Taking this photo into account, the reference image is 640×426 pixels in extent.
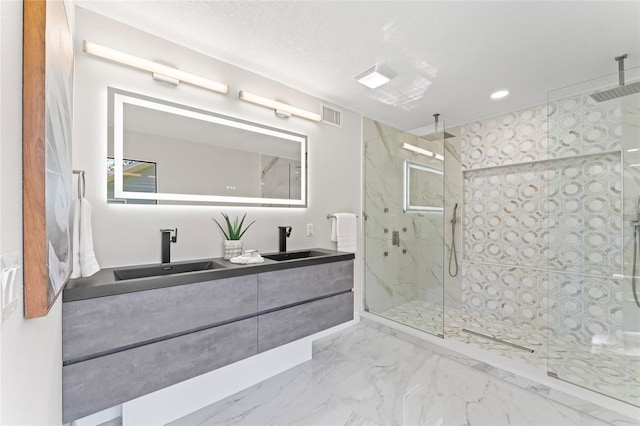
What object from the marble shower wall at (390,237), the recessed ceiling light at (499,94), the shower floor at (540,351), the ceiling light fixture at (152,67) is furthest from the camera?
the marble shower wall at (390,237)

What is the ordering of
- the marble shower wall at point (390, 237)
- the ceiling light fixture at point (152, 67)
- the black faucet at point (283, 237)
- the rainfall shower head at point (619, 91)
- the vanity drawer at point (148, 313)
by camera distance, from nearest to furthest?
the vanity drawer at point (148, 313)
the ceiling light fixture at point (152, 67)
the rainfall shower head at point (619, 91)
the black faucet at point (283, 237)
the marble shower wall at point (390, 237)

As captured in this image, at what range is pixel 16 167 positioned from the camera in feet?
1.90

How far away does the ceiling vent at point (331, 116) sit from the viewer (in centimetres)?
288

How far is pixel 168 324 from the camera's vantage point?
1.49 metres

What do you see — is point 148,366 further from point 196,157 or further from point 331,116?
point 331,116

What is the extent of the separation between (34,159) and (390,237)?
10.1 feet

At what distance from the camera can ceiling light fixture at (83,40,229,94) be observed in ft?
5.43

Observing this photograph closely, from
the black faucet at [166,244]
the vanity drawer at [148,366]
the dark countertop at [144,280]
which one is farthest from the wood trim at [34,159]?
the black faucet at [166,244]

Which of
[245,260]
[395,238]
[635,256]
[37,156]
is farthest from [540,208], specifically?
[37,156]

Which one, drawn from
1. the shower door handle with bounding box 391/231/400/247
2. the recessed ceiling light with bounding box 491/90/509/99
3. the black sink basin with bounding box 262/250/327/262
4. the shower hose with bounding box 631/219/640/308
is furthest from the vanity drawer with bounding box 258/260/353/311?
the recessed ceiling light with bounding box 491/90/509/99

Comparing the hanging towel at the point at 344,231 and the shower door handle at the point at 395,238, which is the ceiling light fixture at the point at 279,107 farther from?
the shower door handle at the point at 395,238

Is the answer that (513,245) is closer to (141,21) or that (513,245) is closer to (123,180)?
(123,180)

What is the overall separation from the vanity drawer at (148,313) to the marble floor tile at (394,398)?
0.65 m

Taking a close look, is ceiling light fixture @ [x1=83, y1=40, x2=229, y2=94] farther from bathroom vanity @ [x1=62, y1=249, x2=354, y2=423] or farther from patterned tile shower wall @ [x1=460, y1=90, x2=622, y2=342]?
patterned tile shower wall @ [x1=460, y1=90, x2=622, y2=342]
